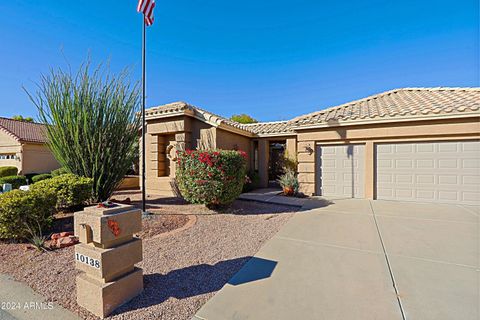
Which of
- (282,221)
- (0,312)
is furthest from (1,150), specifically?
(282,221)

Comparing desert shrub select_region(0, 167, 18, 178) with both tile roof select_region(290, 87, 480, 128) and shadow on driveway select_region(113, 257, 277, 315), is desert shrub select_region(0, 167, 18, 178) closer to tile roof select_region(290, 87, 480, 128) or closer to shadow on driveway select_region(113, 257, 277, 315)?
shadow on driveway select_region(113, 257, 277, 315)

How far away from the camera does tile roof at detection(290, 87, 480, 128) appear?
744cm

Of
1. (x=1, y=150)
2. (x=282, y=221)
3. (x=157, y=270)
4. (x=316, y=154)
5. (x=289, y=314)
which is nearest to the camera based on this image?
(x=289, y=314)

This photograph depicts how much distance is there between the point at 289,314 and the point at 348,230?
3.40 metres

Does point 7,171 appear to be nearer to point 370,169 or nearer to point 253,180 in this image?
point 253,180

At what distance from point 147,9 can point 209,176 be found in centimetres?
530

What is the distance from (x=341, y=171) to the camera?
9.00 metres

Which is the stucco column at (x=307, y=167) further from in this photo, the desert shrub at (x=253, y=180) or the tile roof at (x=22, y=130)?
the tile roof at (x=22, y=130)

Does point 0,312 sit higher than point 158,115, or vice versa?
point 158,115

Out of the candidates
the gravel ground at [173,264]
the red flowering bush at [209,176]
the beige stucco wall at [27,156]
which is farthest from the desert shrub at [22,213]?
the beige stucco wall at [27,156]

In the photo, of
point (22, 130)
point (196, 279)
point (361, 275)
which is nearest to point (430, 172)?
point (361, 275)

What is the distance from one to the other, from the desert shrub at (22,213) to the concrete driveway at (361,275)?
4.48 m

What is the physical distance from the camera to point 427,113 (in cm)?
742

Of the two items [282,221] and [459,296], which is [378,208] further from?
[459,296]
